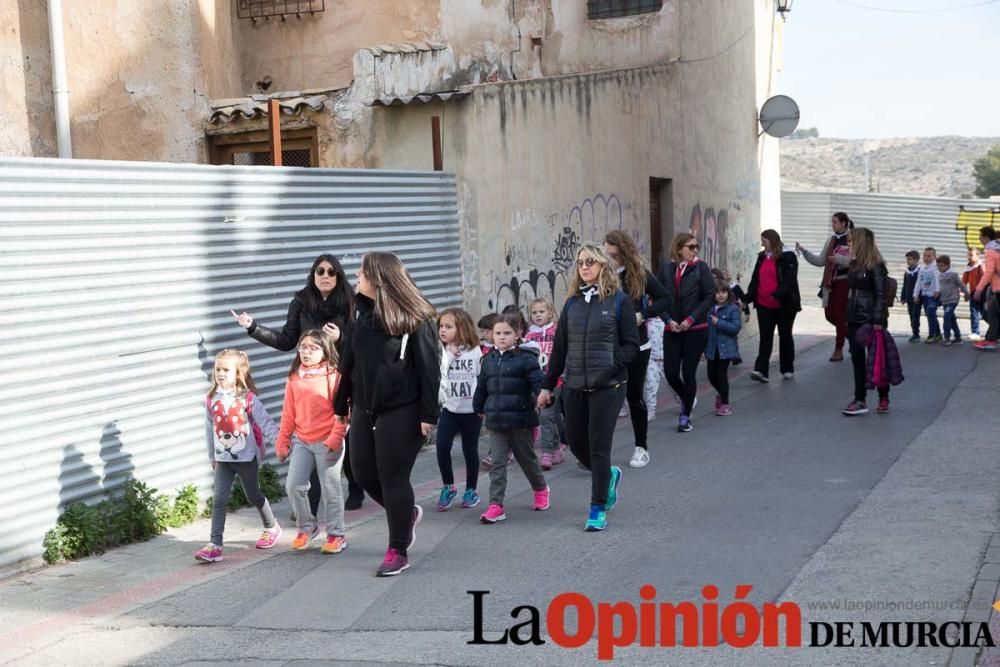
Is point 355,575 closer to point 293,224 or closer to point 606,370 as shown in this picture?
point 606,370

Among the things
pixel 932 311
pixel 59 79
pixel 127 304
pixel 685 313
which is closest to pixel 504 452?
pixel 127 304

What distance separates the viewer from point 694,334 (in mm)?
11328

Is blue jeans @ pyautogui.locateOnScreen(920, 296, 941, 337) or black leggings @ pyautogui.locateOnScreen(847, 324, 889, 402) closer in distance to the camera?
black leggings @ pyautogui.locateOnScreen(847, 324, 889, 402)

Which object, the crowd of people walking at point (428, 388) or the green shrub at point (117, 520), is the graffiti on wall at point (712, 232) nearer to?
the crowd of people walking at point (428, 388)

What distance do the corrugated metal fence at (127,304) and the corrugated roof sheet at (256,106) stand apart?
2632 mm

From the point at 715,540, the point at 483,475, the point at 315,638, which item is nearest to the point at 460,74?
the point at 483,475

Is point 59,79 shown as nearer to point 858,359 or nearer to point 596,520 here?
point 596,520

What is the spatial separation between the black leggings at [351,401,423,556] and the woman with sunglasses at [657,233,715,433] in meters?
4.64

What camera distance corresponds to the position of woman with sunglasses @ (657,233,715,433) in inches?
443

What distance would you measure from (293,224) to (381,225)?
1352 millimetres

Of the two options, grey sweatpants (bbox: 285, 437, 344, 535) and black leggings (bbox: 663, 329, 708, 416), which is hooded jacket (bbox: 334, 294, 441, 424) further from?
black leggings (bbox: 663, 329, 708, 416)

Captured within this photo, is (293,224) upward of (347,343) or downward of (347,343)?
upward

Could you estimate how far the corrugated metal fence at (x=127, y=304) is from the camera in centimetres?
760

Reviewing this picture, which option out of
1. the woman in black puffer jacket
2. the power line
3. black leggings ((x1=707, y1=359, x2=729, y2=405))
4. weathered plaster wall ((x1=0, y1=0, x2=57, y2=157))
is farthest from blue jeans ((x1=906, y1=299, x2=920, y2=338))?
weathered plaster wall ((x1=0, y1=0, x2=57, y2=157))
